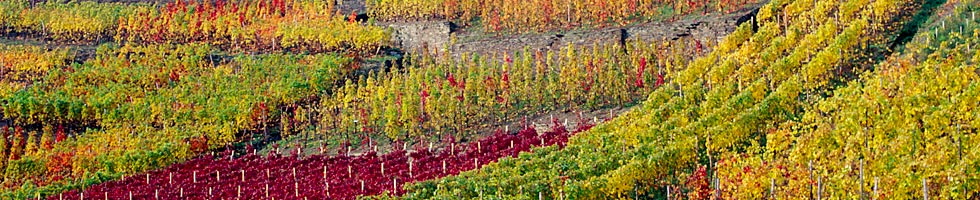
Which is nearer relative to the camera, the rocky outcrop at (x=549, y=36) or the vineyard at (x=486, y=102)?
the vineyard at (x=486, y=102)

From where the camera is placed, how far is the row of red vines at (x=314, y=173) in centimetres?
5512

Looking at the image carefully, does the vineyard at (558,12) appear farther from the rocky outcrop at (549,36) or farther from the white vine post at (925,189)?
the white vine post at (925,189)

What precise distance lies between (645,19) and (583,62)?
6048 millimetres

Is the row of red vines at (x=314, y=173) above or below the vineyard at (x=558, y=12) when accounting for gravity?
below

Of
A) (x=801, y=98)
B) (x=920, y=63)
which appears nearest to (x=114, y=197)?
(x=801, y=98)

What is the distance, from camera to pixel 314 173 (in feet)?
192

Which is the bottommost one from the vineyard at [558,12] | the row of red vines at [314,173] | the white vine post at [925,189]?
the row of red vines at [314,173]

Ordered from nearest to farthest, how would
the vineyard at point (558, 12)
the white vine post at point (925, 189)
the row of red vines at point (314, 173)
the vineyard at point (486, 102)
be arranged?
the white vine post at point (925, 189) < the vineyard at point (486, 102) < the row of red vines at point (314, 173) < the vineyard at point (558, 12)

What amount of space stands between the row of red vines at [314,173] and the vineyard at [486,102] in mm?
144

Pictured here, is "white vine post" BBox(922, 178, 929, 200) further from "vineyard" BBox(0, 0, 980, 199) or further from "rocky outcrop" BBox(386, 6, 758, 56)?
"rocky outcrop" BBox(386, 6, 758, 56)

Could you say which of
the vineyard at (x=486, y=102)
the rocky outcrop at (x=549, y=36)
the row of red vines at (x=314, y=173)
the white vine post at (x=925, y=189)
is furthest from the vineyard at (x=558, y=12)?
the white vine post at (x=925, y=189)

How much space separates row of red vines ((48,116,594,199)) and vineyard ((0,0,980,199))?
144 millimetres

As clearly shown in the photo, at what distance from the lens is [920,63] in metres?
53.3

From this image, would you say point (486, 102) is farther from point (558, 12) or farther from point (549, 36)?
point (558, 12)
